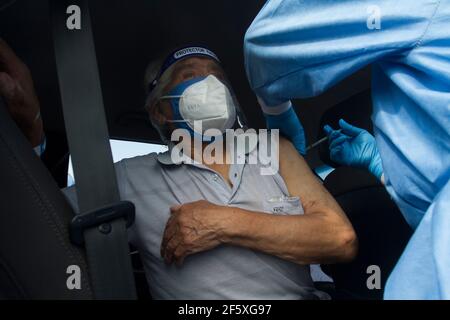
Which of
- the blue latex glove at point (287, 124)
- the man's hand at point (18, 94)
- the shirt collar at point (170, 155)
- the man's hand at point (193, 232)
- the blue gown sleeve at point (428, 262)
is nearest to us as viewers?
the blue gown sleeve at point (428, 262)

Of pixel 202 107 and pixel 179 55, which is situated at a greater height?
pixel 179 55

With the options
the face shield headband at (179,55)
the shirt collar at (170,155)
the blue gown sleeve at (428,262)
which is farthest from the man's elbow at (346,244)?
the face shield headband at (179,55)

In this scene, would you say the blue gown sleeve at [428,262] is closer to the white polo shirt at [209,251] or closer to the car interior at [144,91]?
the white polo shirt at [209,251]

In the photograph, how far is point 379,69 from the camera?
3.49ft

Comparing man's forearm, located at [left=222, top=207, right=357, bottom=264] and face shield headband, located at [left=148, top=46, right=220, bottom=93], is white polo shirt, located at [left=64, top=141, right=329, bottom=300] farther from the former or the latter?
face shield headband, located at [left=148, top=46, right=220, bottom=93]

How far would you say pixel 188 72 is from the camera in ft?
5.64

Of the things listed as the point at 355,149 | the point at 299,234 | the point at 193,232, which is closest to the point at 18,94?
the point at 193,232

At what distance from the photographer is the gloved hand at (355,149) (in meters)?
1.65

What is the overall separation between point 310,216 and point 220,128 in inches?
15.2

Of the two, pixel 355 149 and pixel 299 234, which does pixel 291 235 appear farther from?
pixel 355 149

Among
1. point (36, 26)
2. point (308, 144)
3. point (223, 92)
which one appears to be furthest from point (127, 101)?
point (308, 144)

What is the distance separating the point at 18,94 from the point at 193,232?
0.52 meters

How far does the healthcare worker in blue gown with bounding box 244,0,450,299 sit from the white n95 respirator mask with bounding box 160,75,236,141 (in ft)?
1.66

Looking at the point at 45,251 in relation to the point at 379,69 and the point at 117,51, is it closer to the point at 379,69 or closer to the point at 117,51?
the point at 379,69
